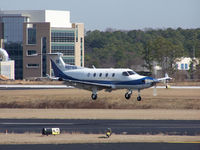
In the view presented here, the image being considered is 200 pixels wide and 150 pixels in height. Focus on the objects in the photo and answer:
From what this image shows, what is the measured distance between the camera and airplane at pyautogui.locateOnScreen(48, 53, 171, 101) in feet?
191

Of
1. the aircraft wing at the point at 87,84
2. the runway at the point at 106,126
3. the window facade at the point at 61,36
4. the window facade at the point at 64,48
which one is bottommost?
the runway at the point at 106,126

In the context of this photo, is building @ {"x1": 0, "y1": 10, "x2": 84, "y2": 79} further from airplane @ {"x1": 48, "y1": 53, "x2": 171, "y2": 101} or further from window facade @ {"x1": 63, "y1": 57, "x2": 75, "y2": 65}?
airplane @ {"x1": 48, "y1": 53, "x2": 171, "y2": 101}

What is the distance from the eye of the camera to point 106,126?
38.0 m

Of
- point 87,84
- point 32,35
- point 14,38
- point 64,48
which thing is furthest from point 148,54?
point 87,84

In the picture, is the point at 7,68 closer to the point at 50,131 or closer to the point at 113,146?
the point at 50,131

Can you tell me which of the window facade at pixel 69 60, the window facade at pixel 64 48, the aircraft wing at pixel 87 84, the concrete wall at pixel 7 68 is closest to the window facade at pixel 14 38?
the concrete wall at pixel 7 68

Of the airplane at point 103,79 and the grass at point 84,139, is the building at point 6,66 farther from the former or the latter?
the grass at point 84,139

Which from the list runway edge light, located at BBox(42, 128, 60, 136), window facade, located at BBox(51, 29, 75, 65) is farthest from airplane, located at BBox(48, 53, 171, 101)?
window facade, located at BBox(51, 29, 75, 65)

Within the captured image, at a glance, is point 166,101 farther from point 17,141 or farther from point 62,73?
point 17,141

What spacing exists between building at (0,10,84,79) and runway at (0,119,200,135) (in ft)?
336

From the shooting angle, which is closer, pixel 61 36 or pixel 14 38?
pixel 61 36

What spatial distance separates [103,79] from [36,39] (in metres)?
86.6

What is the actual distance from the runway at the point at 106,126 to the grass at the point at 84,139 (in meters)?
2.57

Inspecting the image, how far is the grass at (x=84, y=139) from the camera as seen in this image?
28891 mm
